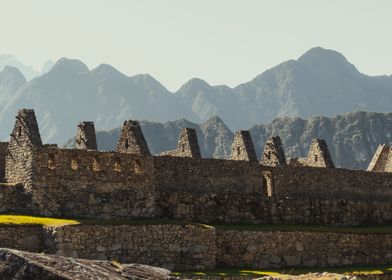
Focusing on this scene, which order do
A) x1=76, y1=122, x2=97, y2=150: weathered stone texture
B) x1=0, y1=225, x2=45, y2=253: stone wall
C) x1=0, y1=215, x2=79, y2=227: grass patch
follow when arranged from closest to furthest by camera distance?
1. x1=0, y1=225, x2=45, y2=253: stone wall
2. x1=0, y1=215, x2=79, y2=227: grass patch
3. x1=76, y1=122, x2=97, y2=150: weathered stone texture

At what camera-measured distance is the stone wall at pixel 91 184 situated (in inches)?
1421

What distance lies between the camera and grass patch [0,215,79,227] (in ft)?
108

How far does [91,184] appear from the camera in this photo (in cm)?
3769

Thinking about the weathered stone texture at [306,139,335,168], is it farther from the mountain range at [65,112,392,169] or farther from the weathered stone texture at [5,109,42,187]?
the mountain range at [65,112,392,169]

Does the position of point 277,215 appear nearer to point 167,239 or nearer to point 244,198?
point 244,198

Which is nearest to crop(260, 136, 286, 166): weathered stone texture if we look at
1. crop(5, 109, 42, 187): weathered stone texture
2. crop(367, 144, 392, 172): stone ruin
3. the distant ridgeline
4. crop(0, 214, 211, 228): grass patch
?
the distant ridgeline

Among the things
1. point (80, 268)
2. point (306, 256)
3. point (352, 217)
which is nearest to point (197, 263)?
point (306, 256)

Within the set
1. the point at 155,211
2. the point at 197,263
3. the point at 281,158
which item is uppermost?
the point at 281,158

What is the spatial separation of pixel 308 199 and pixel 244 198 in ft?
16.4

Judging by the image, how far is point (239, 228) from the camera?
134 feet

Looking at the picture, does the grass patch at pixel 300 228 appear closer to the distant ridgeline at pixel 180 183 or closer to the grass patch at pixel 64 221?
the distant ridgeline at pixel 180 183

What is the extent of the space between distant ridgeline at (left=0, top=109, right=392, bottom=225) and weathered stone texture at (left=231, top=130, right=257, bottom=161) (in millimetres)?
63

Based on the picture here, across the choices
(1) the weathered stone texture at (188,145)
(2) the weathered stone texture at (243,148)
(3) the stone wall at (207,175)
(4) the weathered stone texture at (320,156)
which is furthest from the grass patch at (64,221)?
(4) the weathered stone texture at (320,156)

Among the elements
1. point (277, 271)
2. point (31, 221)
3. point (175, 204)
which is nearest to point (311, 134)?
point (175, 204)
